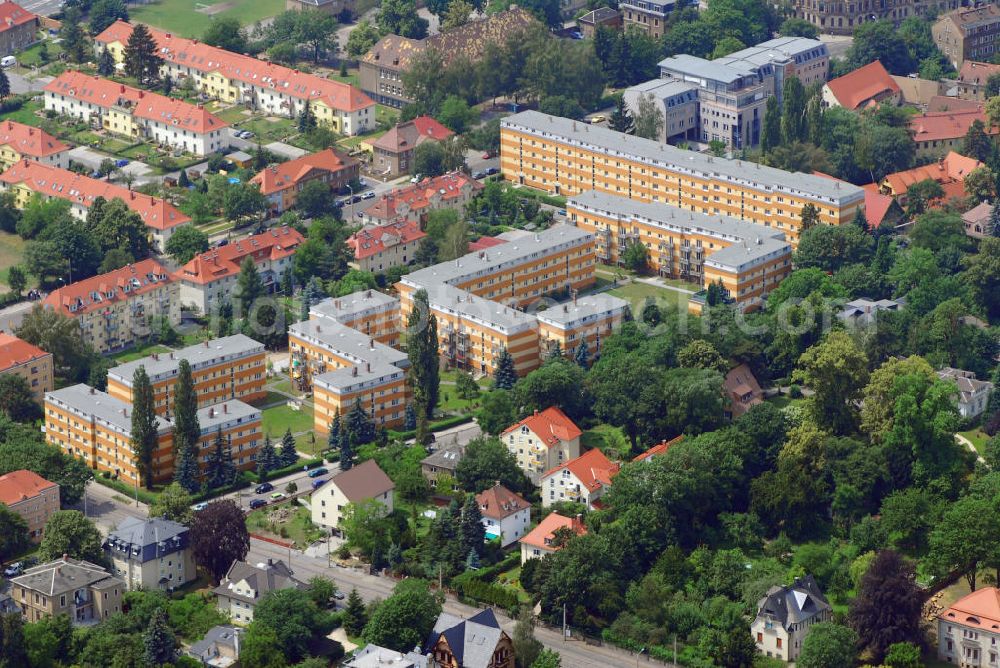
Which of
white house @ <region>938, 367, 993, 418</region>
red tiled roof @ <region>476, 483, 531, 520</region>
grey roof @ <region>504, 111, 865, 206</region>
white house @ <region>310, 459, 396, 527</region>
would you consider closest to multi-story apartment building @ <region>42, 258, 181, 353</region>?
grey roof @ <region>504, 111, 865, 206</region>

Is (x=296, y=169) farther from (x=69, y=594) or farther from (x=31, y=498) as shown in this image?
(x=69, y=594)

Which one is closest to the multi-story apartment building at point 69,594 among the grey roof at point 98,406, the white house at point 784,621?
the grey roof at point 98,406

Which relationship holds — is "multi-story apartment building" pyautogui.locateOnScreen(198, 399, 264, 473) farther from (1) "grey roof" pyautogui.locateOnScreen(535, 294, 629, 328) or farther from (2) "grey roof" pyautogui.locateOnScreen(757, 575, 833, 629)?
(2) "grey roof" pyautogui.locateOnScreen(757, 575, 833, 629)

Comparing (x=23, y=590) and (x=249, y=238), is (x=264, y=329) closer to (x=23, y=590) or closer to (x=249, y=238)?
(x=249, y=238)

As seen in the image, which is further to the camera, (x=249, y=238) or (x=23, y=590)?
(x=249, y=238)

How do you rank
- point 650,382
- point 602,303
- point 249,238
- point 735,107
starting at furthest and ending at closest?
1. point 735,107
2. point 249,238
3. point 602,303
4. point 650,382

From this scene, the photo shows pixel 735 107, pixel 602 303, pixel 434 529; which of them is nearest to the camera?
pixel 434 529

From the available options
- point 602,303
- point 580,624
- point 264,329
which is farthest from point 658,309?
point 580,624

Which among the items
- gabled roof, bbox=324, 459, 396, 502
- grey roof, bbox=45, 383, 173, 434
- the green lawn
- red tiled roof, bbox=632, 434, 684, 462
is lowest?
the green lawn
